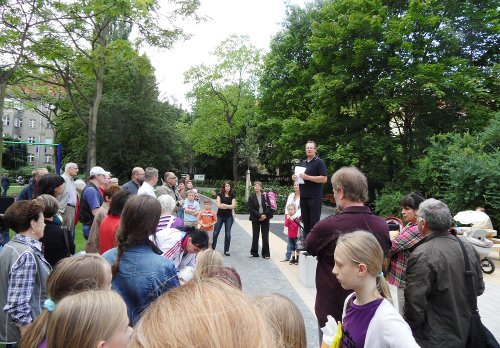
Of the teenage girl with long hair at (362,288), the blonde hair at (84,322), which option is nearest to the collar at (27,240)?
the blonde hair at (84,322)

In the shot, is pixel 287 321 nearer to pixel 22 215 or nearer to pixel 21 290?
pixel 21 290

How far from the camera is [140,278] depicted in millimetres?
2455

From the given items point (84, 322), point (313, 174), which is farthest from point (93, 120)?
point (84, 322)

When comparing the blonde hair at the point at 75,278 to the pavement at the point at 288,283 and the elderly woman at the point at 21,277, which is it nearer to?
the elderly woman at the point at 21,277

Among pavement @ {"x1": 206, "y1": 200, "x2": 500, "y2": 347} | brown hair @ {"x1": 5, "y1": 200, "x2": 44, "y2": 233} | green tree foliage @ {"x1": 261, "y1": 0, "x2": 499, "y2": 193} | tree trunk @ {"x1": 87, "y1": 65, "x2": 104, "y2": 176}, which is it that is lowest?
pavement @ {"x1": 206, "y1": 200, "x2": 500, "y2": 347}

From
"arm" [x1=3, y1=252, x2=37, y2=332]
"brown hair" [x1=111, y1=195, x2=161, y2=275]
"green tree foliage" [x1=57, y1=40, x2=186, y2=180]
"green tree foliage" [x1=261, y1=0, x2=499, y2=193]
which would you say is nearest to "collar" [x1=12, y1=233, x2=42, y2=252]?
"arm" [x1=3, y1=252, x2=37, y2=332]

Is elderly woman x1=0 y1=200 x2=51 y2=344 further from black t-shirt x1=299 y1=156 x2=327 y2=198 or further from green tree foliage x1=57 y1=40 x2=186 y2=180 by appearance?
green tree foliage x1=57 y1=40 x2=186 y2=180

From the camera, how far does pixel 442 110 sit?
2139 centimetres

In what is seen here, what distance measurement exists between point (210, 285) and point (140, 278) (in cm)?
174

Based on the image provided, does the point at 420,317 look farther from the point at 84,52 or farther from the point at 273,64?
the point at 273,64

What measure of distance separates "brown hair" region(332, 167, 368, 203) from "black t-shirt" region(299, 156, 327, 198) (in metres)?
2.43

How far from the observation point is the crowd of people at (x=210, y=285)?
0.82 meters

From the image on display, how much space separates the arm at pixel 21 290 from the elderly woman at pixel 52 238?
885mm

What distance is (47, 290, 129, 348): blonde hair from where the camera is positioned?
1.46m
